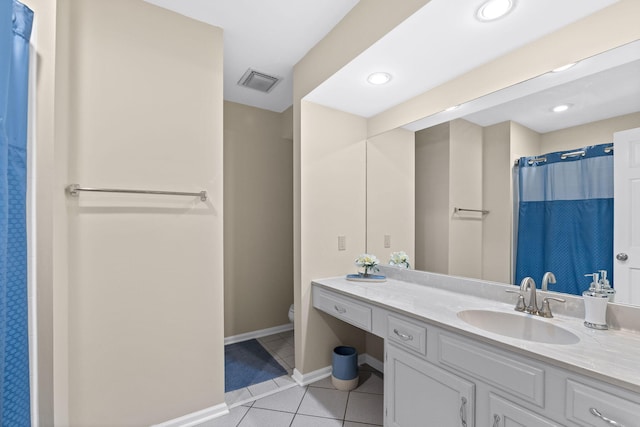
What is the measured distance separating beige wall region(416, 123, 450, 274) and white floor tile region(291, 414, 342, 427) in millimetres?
1153

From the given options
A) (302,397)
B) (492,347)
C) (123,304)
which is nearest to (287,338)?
(302,397)

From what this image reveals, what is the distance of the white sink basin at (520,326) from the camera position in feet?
3.95

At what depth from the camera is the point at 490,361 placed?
1.09 metres

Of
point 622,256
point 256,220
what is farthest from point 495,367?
point 256,220

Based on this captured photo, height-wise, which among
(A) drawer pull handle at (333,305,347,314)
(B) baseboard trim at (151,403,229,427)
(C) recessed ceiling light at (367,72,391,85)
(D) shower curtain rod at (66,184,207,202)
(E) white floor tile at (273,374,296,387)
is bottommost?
(E) white floor tile at (273,374,296,387)

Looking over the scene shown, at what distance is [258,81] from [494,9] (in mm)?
1910

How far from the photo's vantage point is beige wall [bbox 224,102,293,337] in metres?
3.05

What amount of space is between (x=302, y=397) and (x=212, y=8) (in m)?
2.62

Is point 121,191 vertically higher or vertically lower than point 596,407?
higher

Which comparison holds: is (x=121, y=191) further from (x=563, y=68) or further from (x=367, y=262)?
(x=563, y=68)

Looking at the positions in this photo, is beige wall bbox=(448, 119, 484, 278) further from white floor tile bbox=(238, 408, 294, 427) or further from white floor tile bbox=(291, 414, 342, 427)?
white floor tile bbox=(238, 408, 294, 427)

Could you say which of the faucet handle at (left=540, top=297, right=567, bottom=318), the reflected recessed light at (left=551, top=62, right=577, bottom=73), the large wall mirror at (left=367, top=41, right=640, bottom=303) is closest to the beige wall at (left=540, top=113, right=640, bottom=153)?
the large wall mirror at (left=367, top=41, right=640, bottom=303)

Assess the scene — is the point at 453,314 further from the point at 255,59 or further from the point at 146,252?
the point at 255,59

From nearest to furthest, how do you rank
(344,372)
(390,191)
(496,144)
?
(496,144) → (344,372) → (390,191)
